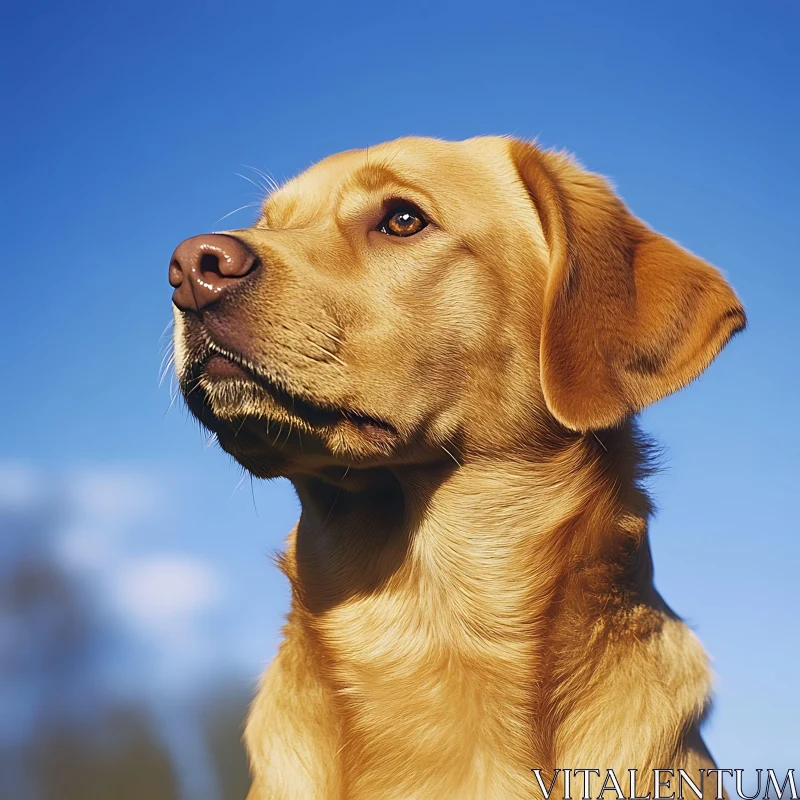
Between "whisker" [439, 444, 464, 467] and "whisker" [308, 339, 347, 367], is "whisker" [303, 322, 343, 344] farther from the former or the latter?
"whisker" [439, 444, 464, 467]

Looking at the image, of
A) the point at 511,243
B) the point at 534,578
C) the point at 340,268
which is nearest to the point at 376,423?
the point at 340,268

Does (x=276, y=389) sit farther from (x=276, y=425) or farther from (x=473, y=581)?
(x=473, y=581)

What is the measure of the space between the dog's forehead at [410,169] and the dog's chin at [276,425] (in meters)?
1.07

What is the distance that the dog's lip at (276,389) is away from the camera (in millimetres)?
2977

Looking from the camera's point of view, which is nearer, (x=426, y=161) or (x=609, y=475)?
(x=609, y=475)

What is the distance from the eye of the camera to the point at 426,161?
3.71 metres

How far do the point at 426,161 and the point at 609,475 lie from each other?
1521mm

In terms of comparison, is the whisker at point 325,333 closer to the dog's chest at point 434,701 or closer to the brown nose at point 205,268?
the brown nose at point 205,268

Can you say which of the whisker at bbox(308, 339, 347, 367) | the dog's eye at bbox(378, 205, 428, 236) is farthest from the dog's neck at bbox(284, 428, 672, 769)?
the dog's eye at bbox(378, 205, 428, 236)

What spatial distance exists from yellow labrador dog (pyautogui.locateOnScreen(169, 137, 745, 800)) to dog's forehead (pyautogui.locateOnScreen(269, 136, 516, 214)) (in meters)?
0.02

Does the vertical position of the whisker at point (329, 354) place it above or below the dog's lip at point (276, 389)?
above

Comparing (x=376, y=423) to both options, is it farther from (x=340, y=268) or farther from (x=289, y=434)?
(x=340, y=268)

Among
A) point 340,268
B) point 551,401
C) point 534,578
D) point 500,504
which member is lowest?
point 534,578

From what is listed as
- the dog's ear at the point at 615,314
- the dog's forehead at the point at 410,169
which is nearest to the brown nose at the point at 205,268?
the dog's forehead at the point at 410,169
